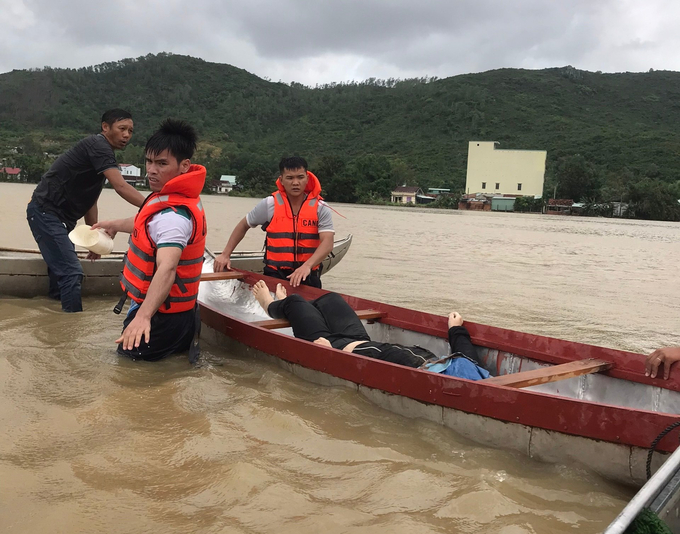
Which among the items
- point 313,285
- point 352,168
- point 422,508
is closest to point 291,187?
point 313,285

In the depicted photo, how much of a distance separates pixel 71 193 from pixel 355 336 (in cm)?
301

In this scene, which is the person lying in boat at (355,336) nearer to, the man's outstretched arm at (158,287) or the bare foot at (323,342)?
the bare foot at (323,342)

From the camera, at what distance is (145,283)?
3.50 metres

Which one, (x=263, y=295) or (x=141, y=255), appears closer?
(x=141, y=255)

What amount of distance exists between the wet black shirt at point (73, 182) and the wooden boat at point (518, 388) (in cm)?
173

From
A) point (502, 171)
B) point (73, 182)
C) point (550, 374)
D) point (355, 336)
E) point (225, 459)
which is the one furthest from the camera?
point (502, 171)

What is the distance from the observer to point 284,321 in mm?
4332

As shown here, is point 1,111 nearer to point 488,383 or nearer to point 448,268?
point 448,268

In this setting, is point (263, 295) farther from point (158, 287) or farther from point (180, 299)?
point (158, 287)

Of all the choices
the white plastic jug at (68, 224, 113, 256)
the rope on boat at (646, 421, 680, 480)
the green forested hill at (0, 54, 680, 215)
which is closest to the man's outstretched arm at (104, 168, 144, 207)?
the white plastic jug at (68, 224, 113, 256)

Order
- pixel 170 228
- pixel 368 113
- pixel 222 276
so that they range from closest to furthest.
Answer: pixel 170 228 → pixel 222 276 → pixel 368 113

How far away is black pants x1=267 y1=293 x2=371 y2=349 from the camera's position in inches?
156

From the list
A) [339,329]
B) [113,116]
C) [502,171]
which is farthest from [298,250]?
[502,171]

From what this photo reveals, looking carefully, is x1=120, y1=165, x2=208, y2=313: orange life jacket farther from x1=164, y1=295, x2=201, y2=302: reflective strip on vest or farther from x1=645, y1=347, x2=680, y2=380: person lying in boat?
x1=645, y1=347, x2=680, y2=380: person lying in boat
